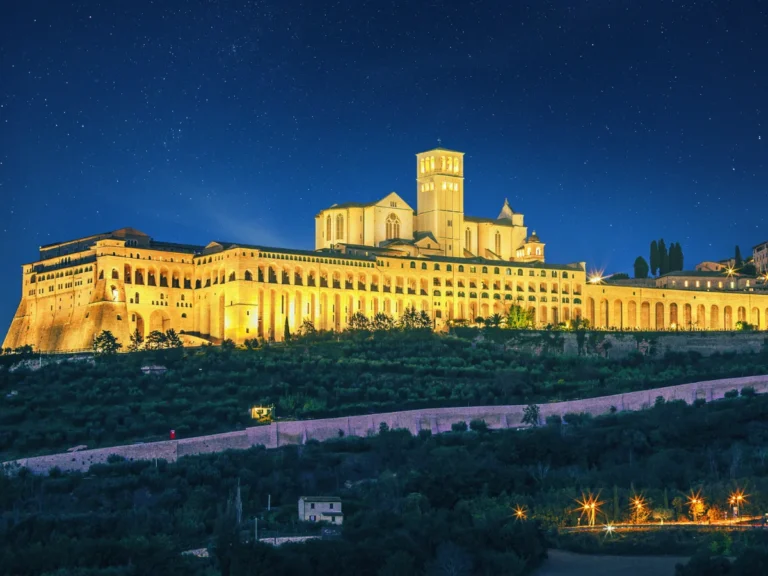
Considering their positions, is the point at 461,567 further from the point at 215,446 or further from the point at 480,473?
the point at 215,446

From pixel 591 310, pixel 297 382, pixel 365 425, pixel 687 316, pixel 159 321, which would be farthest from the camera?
pixel 687 316

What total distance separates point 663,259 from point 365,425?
46.8m

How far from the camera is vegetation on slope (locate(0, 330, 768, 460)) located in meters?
64.7

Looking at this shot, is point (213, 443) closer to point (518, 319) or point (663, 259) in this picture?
point (518, 319)

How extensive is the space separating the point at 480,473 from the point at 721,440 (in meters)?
11.1

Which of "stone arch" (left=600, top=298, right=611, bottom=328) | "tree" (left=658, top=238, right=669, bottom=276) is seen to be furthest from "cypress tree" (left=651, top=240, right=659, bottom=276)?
"stone arch" (left=600, top=298, right=611, bottom=328)

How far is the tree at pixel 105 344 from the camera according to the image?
7956cm

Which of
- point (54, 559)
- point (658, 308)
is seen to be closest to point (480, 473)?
point (54, 559)

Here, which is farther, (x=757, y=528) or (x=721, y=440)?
(x=721, y=440)

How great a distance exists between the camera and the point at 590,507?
49.9 meters

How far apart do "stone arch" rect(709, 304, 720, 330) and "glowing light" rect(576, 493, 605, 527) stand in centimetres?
4609

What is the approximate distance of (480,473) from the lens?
54.7m

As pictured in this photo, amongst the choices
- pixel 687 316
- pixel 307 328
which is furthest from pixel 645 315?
pixel 307 328

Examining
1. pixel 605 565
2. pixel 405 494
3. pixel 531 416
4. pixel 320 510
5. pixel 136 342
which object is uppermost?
pixel 136 342
